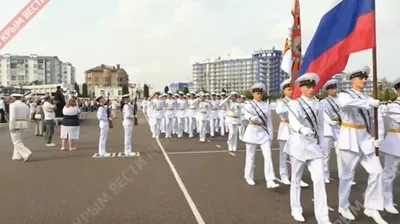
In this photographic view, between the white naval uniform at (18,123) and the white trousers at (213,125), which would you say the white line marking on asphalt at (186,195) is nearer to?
the white naval uniform at (18,123)

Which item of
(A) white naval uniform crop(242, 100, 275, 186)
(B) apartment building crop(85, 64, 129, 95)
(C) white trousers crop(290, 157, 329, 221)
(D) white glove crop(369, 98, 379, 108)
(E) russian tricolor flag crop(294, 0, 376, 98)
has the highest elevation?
(B) apartment building crop(85, 64, 129, 95)

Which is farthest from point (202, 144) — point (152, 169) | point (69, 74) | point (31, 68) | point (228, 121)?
point (69, 74)

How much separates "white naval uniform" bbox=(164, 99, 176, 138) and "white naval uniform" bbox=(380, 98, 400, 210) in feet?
44.8

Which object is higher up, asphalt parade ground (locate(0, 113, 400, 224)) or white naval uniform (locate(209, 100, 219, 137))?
white naval uniform (locate(209, 100, 219, 137))

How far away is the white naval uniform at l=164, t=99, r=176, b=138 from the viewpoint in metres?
19.4

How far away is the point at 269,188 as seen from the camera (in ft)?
25.8

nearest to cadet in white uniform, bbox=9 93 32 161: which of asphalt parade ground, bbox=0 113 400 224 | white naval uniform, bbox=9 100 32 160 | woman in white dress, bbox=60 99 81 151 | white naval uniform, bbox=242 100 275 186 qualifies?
white naval uniform, bbox=9 100 32 160

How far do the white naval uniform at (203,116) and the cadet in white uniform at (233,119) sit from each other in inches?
92.1

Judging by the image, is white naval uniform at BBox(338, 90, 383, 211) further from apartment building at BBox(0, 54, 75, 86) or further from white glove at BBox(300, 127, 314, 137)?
apartment building at BBox(0, 54, 75, 86)

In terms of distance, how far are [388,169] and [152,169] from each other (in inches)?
221

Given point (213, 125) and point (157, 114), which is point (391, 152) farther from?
point (157, 114)

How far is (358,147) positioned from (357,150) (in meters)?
0.05

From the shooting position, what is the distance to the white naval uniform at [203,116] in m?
17.3

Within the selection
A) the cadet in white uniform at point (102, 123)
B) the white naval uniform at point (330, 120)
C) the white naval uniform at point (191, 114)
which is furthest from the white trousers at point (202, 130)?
the white naval uniform at point (330, 120)
